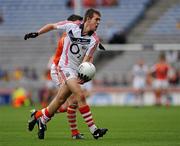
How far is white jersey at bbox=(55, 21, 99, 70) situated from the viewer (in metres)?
11.4

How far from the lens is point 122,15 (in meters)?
35.6

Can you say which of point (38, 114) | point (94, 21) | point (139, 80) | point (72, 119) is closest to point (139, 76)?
point (139, 80)

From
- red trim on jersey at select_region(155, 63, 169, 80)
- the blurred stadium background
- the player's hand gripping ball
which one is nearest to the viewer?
the player's hand gripping ball

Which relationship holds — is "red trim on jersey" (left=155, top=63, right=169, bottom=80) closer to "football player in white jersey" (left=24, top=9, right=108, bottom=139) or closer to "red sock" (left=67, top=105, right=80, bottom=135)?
"red sock" (left=67, top=105, right=80, bottom=135)

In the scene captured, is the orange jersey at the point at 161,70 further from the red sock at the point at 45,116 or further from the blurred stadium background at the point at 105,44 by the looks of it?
the red sock at the point at 45,116

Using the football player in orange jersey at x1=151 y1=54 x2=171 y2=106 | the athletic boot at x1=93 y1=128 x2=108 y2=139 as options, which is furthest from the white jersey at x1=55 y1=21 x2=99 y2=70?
the football player in orange jersey at x1=151 y1=54 x2=171 y2=106

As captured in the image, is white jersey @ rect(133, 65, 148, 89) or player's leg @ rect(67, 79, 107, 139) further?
white jersey @ rect(133, 65, 148, 89)

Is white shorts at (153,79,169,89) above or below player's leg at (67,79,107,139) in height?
below

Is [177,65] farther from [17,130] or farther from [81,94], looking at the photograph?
[81,94]

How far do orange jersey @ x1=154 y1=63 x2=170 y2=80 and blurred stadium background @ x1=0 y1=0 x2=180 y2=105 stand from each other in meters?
1.08

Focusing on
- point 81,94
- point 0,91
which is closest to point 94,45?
point 81,94

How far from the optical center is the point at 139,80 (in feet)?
94.0

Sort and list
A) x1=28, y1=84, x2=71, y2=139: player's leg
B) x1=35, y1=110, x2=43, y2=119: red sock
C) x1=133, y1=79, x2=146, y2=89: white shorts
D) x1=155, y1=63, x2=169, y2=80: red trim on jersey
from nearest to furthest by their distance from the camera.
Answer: x1=28, y1=84, x2=71, y2=139: player's leg → x1=35, y1=110, x2=43, y2=119: red sock → x1=155, y1=63, x2=169, y2=80: red trim on jersey → x1=133, y1=79, x2=146, y2=89: white shorts

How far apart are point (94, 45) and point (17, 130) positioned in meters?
3.24
